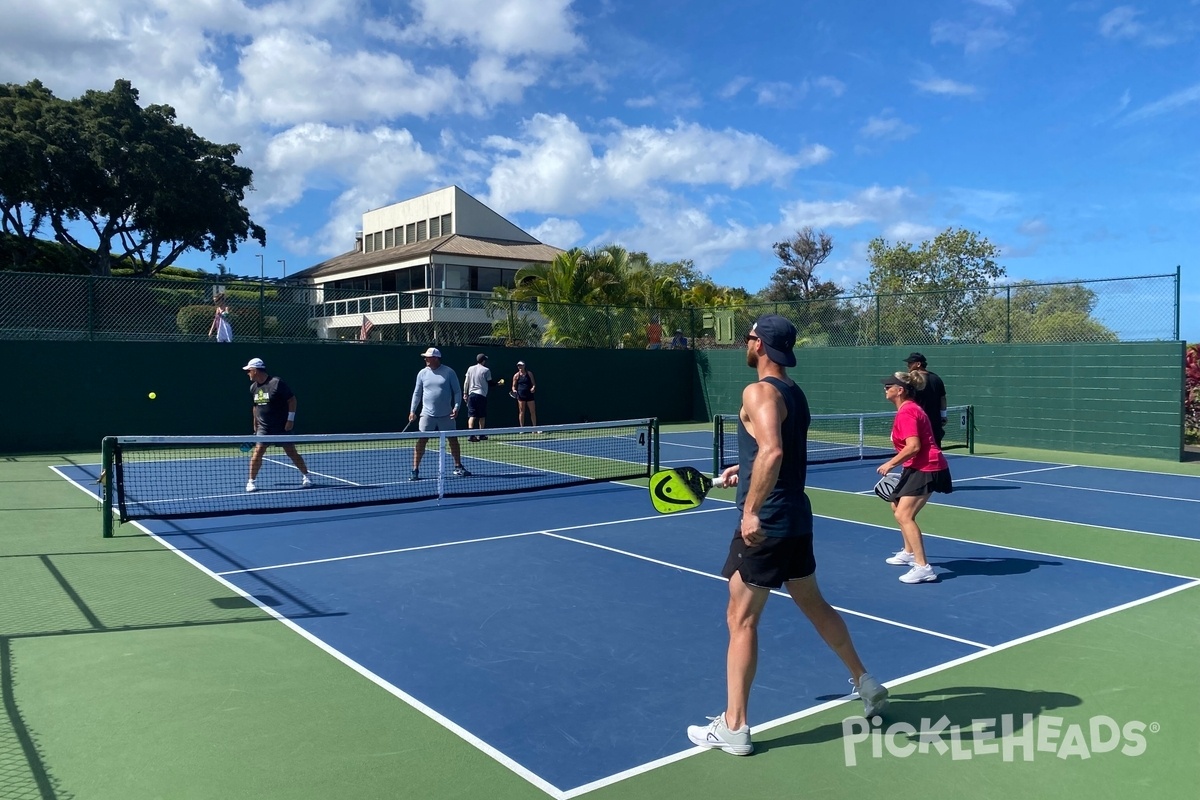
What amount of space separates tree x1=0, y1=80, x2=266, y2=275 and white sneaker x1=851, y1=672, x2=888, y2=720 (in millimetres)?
41738

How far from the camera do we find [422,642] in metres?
5.39

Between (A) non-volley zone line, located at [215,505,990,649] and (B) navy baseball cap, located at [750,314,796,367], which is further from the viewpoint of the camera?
(A) non-volley zone line, located at [215,505,990,649]

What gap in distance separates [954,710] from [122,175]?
43640 millimetres

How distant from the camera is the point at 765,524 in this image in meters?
3.79

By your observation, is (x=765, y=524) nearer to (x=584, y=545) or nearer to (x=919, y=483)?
(x=919, y=483)

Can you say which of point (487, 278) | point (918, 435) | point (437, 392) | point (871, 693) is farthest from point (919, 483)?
point (487, 278)

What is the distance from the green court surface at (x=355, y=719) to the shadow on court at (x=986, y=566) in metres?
1.07

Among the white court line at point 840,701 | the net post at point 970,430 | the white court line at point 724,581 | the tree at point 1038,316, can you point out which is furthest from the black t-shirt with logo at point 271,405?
the tree at point 1038,316

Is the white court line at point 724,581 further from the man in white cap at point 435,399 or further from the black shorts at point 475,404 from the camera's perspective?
the black shorts at point 475,404

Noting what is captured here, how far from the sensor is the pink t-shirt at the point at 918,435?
6.84 metres

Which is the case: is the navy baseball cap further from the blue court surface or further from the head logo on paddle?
the blue court surface

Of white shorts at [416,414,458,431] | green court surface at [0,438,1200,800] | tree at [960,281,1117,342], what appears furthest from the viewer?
tree at [960,281,1117,342]

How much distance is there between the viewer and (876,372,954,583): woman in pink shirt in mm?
6812

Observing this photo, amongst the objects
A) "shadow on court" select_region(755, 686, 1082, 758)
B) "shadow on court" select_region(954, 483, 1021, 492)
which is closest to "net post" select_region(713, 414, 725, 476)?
"shadow on court" select_region(954, 483, 1021, 492)
